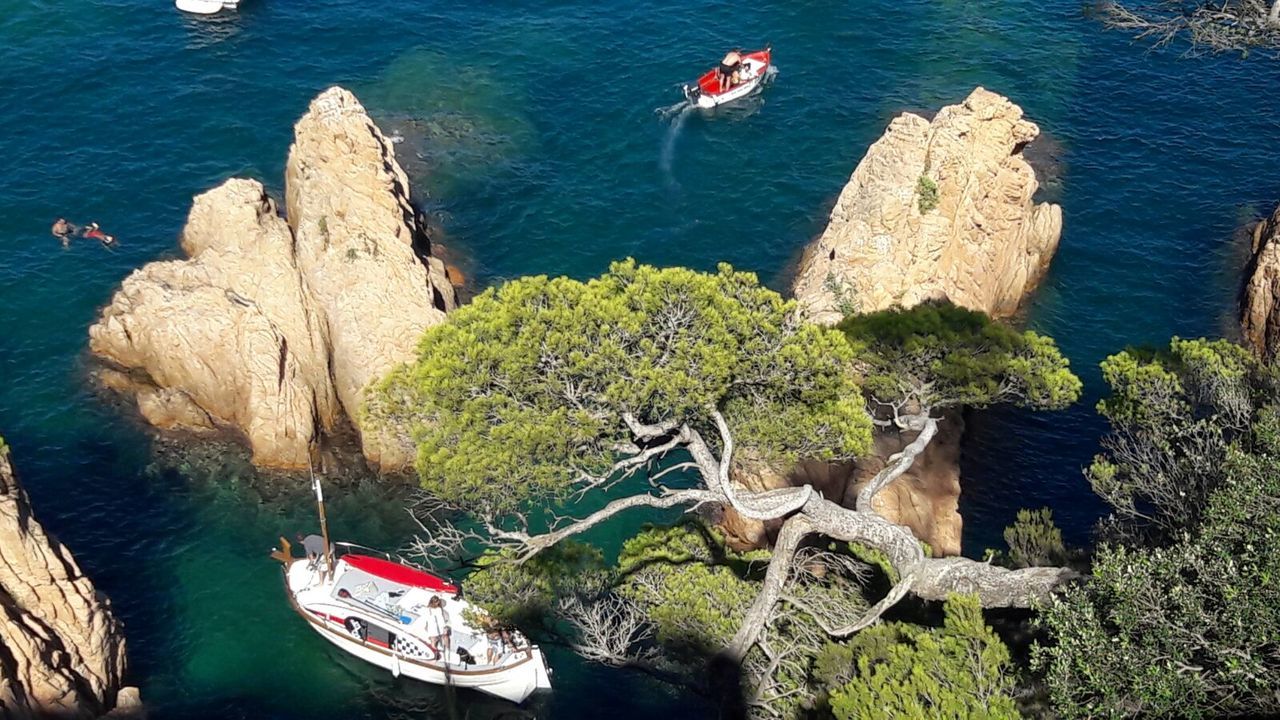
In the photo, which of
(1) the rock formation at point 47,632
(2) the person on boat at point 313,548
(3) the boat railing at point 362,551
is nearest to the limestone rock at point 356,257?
(3) the boat railing at point 362,551

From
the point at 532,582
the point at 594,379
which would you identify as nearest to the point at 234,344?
the point at 532,582

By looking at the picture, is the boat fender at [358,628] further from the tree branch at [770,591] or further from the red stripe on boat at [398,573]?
the tree branch at [770,591]

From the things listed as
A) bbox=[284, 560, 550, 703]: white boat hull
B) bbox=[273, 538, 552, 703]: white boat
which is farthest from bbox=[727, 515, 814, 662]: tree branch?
bbox=[284, 560, 550, 703]: white boat hull

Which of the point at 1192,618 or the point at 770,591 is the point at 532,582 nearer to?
the point at 770,591

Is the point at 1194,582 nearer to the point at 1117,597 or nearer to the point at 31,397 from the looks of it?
the point at 1117,597

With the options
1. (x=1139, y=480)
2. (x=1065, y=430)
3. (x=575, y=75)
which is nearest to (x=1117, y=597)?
(x=1139, y=480)

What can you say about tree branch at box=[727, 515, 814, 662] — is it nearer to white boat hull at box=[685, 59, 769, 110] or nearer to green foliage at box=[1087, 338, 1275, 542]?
green foliage at box=[1087, 338, 1275, 542]
